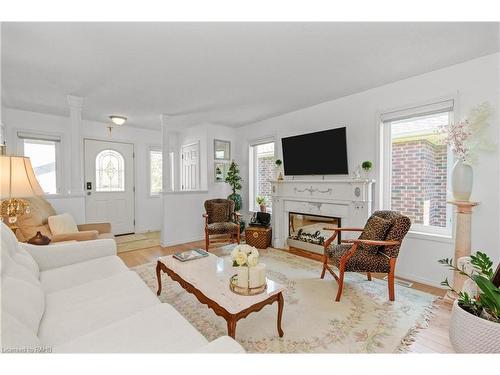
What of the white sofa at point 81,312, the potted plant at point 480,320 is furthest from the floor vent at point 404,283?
the white sofa at point 81,312

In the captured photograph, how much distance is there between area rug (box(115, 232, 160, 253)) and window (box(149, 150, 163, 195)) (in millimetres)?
1059

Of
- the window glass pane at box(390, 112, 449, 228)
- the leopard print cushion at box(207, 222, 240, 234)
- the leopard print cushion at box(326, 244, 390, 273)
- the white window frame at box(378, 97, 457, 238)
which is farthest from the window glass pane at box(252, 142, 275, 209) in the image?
the leopard print cushion at box(326, 244, 390, 273)

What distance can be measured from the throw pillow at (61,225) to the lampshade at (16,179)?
1188mm

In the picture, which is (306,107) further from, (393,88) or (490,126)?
(490,126)

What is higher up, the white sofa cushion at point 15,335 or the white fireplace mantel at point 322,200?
the white fireplace mantel at point 322,200

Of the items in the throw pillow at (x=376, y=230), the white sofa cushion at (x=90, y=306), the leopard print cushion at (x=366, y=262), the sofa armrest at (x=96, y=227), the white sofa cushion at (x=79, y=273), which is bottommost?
the leopard print cushion at (x=366, y=262)

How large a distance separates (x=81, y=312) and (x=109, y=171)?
426cm

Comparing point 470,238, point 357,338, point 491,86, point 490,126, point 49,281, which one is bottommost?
point 357,338

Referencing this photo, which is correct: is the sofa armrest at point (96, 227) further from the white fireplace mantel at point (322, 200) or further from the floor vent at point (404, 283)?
the floor vent at point (404, 283)

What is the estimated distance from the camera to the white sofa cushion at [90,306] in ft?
3.98

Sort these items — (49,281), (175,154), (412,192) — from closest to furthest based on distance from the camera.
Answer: (49,281), (412,192), (175,154)

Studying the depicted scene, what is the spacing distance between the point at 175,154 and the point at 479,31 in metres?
5.51

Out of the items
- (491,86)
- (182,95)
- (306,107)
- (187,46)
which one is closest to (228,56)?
(187,46)
